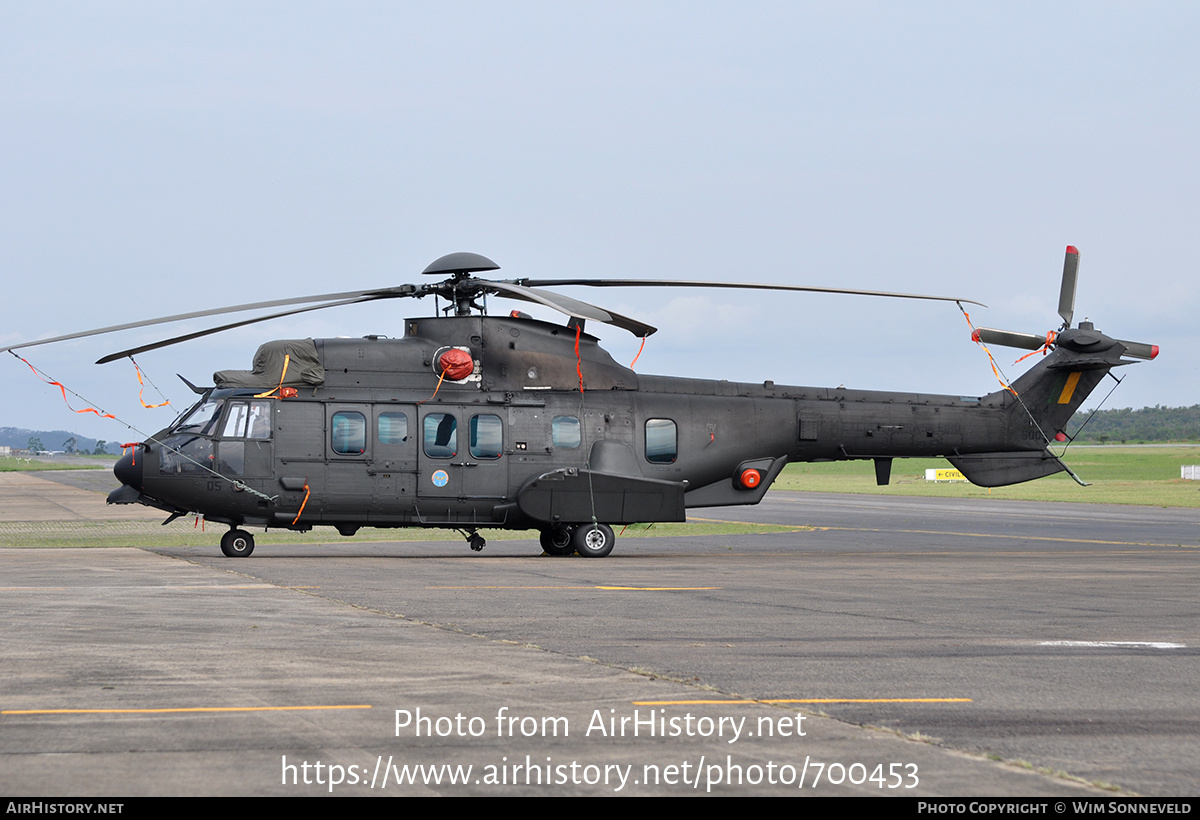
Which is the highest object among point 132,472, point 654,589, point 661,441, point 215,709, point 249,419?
point 249,419

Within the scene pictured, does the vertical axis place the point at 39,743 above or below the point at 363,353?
below

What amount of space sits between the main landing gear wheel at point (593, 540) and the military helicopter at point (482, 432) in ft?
0.10

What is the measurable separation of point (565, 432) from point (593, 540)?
7.37 ft

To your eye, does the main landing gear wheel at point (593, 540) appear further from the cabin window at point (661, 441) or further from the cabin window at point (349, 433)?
the cabin window at point (349, 433)

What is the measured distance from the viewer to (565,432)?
2452 cm

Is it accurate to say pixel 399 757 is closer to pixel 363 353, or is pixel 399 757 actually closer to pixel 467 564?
pixel 467 564

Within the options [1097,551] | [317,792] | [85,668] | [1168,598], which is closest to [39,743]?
[317,792]

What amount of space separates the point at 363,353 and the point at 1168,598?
48.7 ft

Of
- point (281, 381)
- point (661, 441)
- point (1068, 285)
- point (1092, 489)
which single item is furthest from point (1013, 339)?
point (1092, 489)

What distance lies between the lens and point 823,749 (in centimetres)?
684

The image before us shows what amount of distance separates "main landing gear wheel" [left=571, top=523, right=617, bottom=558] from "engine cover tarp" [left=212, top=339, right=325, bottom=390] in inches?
235

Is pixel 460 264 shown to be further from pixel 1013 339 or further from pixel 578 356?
pixel 1013 339

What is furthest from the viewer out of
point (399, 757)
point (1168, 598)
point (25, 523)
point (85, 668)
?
point (25, 523)
